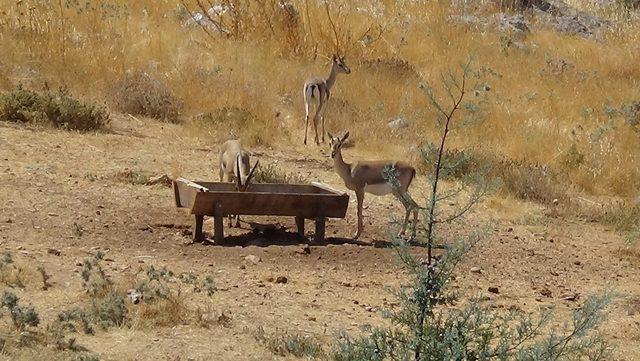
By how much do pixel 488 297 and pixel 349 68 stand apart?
10.9m

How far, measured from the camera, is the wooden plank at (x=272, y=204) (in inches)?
398

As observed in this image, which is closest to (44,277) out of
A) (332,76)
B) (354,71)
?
(332,76)

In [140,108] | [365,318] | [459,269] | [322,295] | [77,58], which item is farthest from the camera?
[77,58]

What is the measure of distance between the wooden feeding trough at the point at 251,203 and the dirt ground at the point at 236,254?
260mm

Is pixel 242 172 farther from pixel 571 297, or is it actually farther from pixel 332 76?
pixel 332 76

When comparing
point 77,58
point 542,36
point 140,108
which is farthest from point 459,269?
point 542,36

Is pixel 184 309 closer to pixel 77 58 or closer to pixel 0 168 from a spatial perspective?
pixel 0 168

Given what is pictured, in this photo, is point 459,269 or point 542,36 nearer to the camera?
point 459,269

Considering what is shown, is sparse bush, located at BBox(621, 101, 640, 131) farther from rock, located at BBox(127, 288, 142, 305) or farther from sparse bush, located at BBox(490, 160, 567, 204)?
rock, located at BBox(127, 288, 142, 305)

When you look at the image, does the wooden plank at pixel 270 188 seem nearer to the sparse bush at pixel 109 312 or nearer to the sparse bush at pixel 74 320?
the sparse bush at pixel 109 312

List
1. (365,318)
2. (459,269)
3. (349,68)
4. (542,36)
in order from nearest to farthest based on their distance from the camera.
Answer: (365,318), (459,269), (349,68), (542,36)

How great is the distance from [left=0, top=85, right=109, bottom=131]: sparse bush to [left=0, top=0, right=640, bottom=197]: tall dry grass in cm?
169

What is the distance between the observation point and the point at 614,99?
1980 centimetres

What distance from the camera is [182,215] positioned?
1123 cm
